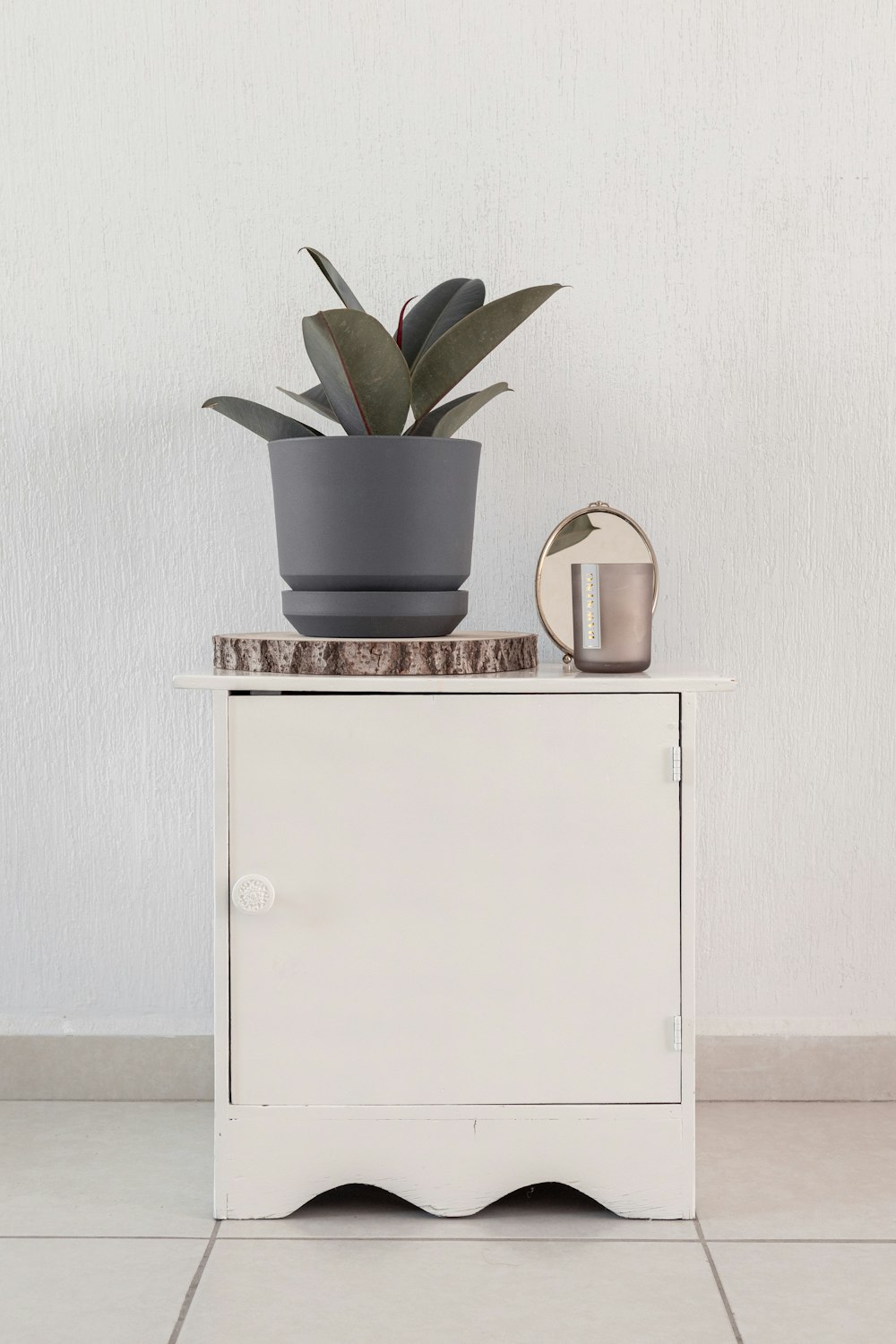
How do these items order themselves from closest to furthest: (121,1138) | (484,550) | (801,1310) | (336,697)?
(801,1310) < (336,697) < (121,1138) < (484,550)

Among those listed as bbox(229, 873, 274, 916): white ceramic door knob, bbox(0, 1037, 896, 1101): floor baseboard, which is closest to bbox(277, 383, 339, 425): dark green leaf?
bbox(229, 873, 274, 916): white ceramic door knob

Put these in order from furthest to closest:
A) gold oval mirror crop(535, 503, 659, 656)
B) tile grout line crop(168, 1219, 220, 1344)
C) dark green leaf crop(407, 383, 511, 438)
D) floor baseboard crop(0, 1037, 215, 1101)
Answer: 1. floor baseboard crop(0, 1037, 215, 1101)
2. gold oval mirror crop(535, 503, 659, 656)
3. dark green leaf crop(407, 383, 511, 438)
4. tile grout line crop(168, 1219, 220, 1344)

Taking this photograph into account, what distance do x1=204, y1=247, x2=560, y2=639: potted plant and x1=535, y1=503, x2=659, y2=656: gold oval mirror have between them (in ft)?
0.55

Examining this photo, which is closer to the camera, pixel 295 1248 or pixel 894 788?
pixel 295 1248

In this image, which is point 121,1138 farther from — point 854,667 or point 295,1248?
point 854,667

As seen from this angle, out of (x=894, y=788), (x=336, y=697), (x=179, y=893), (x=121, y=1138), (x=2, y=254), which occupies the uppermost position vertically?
(x=2, y=254)

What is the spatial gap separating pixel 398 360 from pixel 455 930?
52cm

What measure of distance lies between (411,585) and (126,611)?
1.46 feet

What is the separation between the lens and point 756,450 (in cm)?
140

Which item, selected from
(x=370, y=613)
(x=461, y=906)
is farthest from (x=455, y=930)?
(x=370, y=613)

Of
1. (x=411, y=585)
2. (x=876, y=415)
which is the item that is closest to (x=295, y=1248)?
(x=411, y=585)

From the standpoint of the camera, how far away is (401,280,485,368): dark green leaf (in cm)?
119

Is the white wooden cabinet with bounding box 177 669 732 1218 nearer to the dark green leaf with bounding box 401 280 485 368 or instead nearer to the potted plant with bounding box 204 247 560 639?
the potted plant with bounding box 204 247 560 639

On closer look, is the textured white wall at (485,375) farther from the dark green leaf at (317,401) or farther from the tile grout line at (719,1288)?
the tile grout line at (719,1288)
